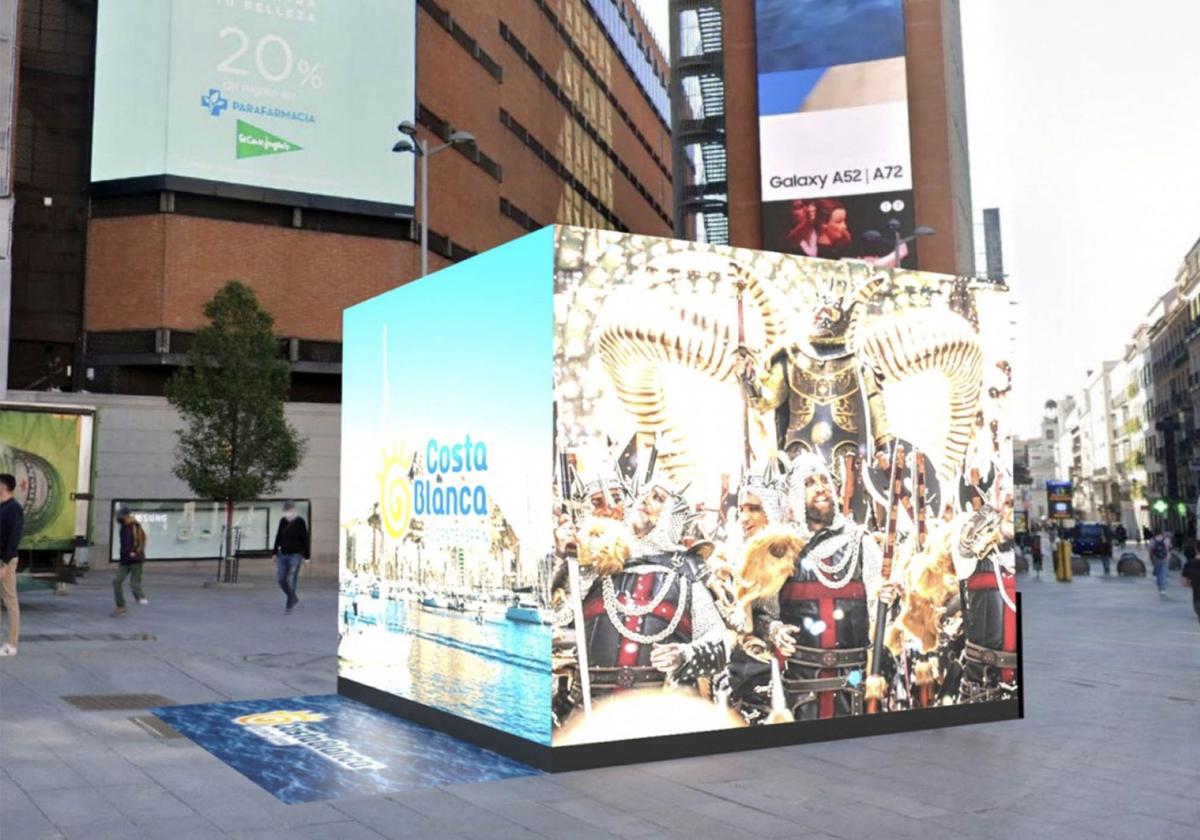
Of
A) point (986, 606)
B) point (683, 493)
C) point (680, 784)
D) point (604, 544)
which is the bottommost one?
point (680, 784)

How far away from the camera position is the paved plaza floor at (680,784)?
5.73 metres

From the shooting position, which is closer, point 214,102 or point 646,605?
point 646,605

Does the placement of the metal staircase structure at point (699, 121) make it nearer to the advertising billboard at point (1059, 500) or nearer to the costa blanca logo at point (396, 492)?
the advertising billboard at point (1059, 500)

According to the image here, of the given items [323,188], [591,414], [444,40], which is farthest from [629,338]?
[444,40]

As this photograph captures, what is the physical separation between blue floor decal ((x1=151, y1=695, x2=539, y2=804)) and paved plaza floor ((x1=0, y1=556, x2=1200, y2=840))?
8.4 inches

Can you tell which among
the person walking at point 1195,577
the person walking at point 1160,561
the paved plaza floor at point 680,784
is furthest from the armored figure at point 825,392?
the person walking at point 1160,561

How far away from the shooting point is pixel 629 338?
750cm

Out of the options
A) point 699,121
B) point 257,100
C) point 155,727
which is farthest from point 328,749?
point 699,121

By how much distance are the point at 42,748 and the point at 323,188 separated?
31.9 m

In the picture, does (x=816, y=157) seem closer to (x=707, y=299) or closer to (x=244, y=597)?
(x=244, y=597)

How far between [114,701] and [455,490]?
3.83 metres

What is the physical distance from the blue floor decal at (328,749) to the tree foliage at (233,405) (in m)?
18.9

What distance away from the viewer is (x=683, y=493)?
7562 mm

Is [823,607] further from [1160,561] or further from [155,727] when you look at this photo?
[1160,561]
